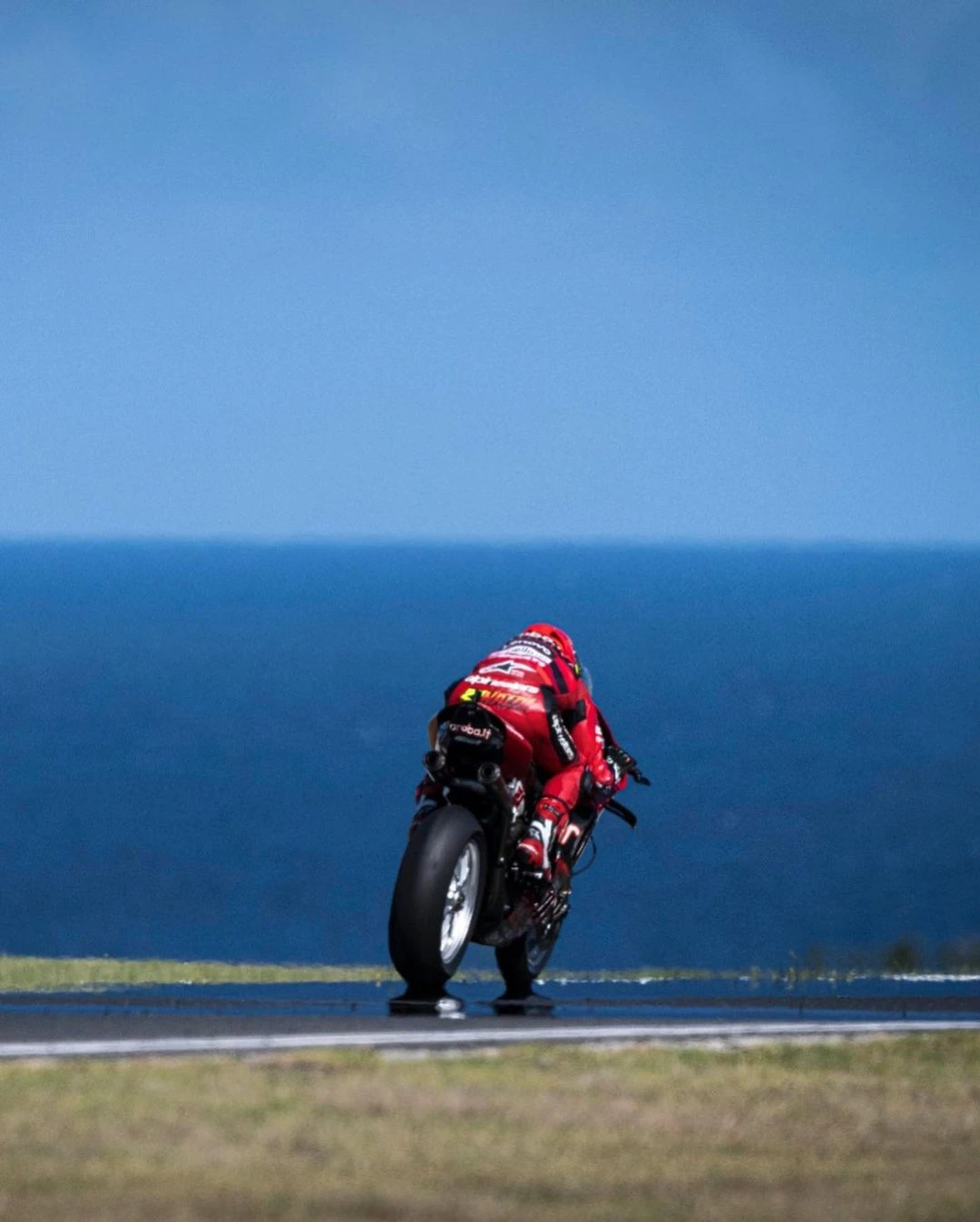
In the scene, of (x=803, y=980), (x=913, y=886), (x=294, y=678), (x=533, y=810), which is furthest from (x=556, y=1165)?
(x=294, y=678)

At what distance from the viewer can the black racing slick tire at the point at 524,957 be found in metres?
14.8

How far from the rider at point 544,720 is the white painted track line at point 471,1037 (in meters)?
2.50

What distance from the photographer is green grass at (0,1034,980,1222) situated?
7512 mm

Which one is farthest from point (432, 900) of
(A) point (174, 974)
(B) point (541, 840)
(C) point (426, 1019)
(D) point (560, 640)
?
(A) point (174, 974)

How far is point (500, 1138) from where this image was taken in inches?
333

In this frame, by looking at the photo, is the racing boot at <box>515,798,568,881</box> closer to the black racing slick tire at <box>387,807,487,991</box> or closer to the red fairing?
the red fairing

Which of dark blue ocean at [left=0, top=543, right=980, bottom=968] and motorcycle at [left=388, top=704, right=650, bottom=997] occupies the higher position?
motorcycle at [left=388, top=704, right=650, bottom=997]

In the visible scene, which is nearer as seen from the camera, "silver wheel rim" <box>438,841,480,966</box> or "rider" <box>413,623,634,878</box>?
"silver wheel rim" <box>438,841,480,966</box>

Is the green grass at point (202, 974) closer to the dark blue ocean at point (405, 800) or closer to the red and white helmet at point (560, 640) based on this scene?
the dark blue ocean at point (405, 800)

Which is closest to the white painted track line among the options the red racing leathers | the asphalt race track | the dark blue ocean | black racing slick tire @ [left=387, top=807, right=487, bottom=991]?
the asphalt race track

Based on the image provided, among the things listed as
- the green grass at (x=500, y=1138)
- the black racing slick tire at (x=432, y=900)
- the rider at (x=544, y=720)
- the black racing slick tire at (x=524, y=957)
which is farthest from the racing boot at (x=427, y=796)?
the green grass at (x=500, y=1138)

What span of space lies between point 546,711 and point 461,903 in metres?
1.30

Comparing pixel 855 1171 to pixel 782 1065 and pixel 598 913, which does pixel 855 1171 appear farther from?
pixel 598 913

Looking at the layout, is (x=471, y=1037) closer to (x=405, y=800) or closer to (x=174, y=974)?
(x=174, y=974)
